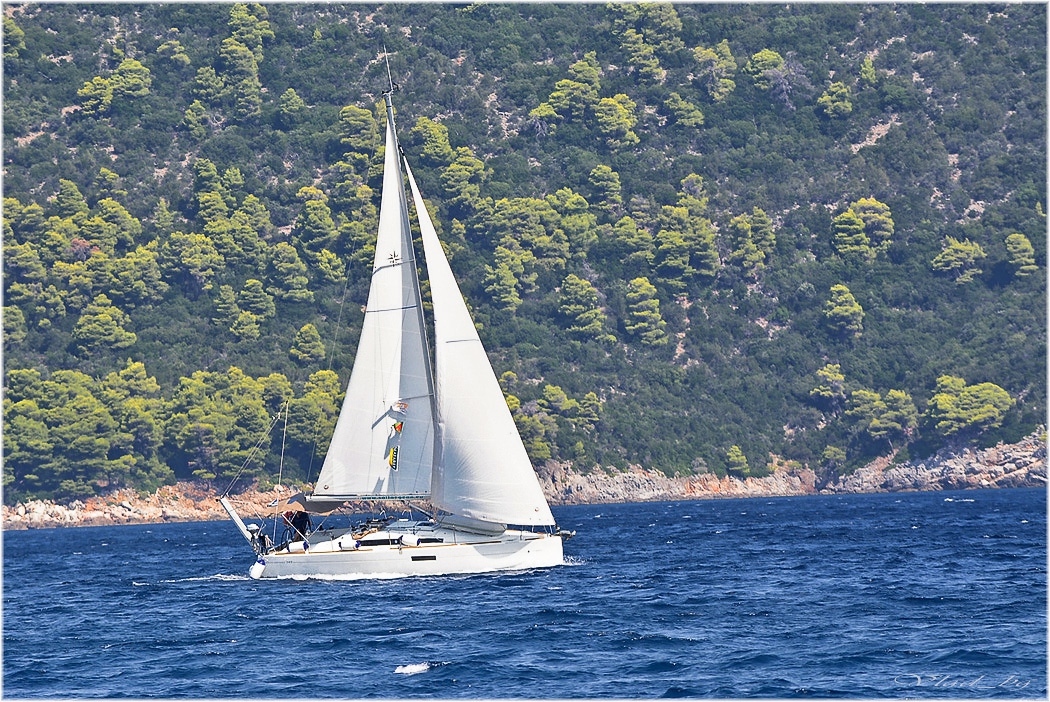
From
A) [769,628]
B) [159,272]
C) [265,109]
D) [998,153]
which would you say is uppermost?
[265,109]

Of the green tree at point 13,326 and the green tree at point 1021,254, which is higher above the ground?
the green tree at point 1021,254

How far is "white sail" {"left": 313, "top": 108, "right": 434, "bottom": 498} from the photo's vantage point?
47.1 m

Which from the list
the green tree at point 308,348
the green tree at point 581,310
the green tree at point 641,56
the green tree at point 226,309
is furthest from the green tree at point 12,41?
the green tree at point 581,310

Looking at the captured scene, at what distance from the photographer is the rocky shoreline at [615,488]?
4611 inches

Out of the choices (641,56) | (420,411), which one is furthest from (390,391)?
(641,56)

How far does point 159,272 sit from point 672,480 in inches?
2352

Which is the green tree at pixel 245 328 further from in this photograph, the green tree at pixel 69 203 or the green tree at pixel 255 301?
the green tree at pixel 69 203

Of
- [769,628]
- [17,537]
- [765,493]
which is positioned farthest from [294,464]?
[769,628]

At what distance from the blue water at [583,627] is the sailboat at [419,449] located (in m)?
0.96

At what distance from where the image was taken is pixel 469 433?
4653 centimetres

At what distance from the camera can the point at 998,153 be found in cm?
16525

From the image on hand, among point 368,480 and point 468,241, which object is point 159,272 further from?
point 368,480

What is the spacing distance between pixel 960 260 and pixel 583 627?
396ft

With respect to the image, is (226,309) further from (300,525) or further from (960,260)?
(300,525)
